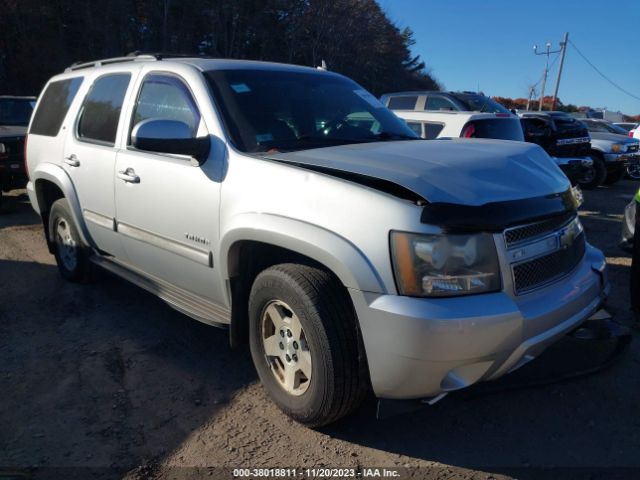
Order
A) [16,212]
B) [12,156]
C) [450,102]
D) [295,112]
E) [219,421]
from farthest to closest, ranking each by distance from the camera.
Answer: [450,102] → [16,212] → [12,156] → [295,112] → [219,421]

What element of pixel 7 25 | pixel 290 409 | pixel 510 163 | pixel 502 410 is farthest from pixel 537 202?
pixel 7 25

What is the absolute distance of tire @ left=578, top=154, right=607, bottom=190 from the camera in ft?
41.0

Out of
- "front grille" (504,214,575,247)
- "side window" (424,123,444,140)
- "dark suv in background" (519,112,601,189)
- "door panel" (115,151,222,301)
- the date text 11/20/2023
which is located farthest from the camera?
"dark suv in background" (519,112,601,189)

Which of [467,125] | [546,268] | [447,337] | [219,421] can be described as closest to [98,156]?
[219,421]

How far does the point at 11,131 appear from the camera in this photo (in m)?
9.22

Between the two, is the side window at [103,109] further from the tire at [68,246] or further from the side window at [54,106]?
the tire at [68,246]

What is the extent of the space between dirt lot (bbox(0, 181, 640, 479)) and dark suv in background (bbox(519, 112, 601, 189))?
8521mm

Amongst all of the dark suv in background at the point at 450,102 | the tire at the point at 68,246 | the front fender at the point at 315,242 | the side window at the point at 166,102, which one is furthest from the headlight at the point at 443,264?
the dark suv in background at the point at 450,102

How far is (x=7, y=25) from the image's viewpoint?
79.6 feet

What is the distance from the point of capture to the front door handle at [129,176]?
3.69 meters

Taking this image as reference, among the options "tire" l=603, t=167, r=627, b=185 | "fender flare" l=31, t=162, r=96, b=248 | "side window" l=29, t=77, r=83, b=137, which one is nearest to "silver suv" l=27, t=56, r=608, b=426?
"fender flare" l=31, t=162, r=96, b=248

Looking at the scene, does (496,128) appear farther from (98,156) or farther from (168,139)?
(168,139)

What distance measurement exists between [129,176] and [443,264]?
2419 mm

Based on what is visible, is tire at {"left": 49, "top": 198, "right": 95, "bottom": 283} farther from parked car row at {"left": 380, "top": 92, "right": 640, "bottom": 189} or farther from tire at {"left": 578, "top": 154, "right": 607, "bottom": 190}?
tire at {"left": 578, "top": 154, "right": 607, "bottom": 190}
